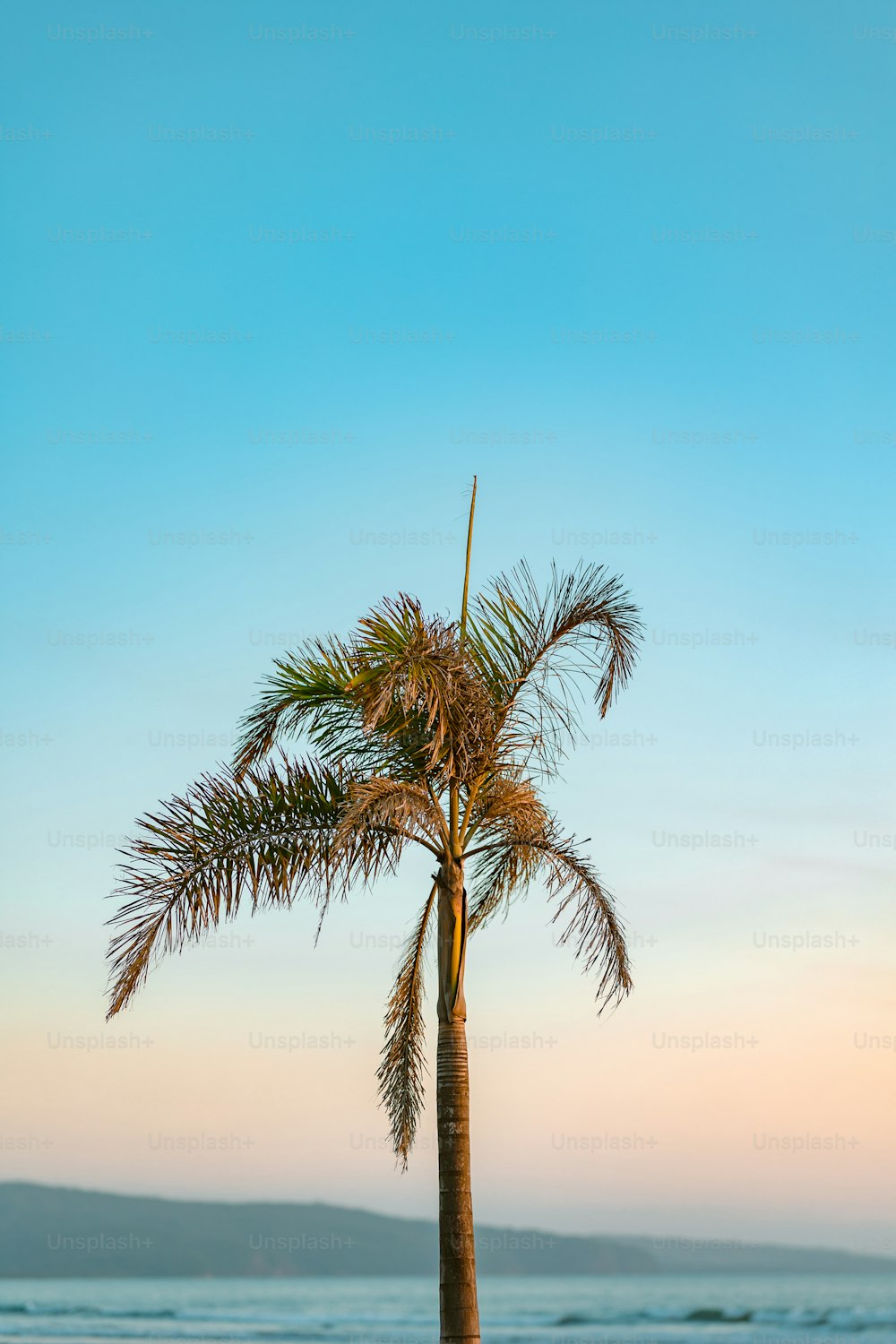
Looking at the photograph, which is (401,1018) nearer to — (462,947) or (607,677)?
(462,947)

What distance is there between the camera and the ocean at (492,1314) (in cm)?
4500

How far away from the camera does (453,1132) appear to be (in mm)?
10953

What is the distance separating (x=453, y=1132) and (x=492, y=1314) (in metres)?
48.8

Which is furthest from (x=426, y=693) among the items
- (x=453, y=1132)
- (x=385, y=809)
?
(x=453, y=1132)

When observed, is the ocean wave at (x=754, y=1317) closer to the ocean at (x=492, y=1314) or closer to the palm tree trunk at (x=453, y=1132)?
the ocean at (x=492, y=1314)

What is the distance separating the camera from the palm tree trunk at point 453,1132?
34.8 ft

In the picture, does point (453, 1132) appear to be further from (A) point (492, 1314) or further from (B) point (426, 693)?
(A) point (492, 1314)

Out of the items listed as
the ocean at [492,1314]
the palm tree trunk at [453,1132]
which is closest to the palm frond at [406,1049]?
the palm tree trunk at [453,1132]

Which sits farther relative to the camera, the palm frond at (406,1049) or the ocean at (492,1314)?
the ocean at (492,1314)

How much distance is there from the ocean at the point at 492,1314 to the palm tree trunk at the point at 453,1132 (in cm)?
3177

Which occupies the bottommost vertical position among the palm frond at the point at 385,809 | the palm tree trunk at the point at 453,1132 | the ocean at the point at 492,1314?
the ocean at the point at 492,1314

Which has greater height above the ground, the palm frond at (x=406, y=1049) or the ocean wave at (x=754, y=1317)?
the palm frond at (x=406, y=1049)

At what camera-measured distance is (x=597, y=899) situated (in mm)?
12055

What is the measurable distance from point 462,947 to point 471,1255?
2331 mm
